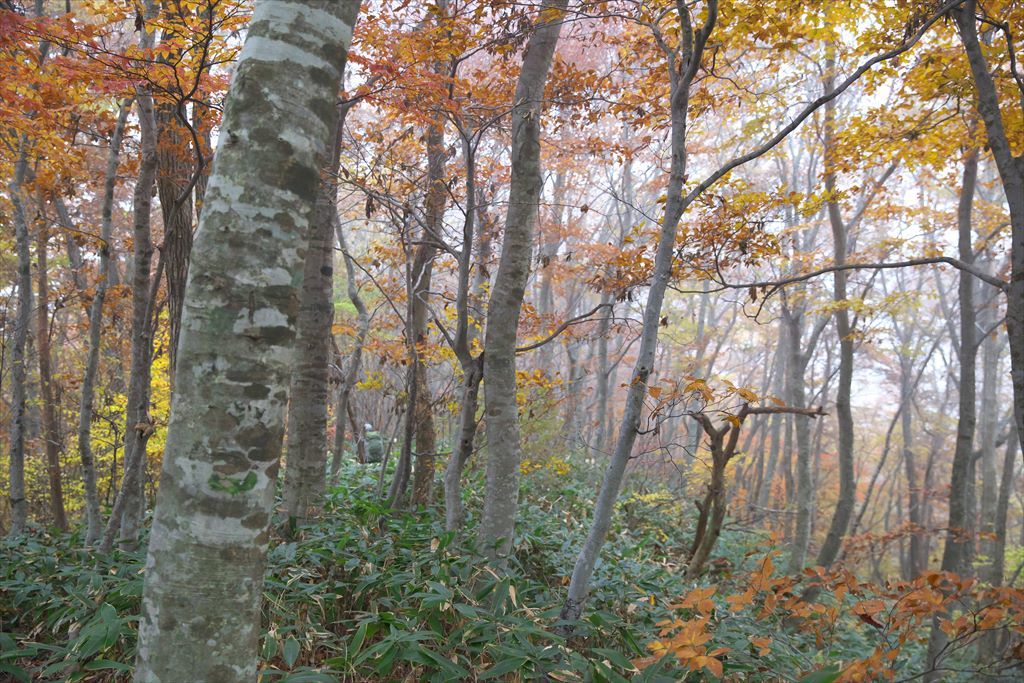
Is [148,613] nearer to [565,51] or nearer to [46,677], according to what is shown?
[46,677]

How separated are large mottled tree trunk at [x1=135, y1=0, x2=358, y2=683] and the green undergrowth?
107cm

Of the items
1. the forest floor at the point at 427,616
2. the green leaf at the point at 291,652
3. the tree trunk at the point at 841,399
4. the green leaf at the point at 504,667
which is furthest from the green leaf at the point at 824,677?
the tree trunk at the point at 841,399

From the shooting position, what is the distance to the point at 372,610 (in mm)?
3055

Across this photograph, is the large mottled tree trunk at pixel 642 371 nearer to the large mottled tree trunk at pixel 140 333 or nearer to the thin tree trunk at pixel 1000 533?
the large mottled tree trunk at pixel 140 333

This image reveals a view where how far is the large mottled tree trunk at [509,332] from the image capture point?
3.93 metres

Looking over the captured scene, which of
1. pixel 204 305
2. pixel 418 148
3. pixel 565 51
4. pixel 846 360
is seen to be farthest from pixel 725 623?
pixel 565 51

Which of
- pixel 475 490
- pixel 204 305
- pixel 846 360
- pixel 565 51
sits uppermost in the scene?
pixel 565 51

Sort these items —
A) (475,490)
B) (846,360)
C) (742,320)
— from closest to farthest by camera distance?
(475,490), (846,360), (742,320)

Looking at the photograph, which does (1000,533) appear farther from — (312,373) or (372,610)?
(312,373)

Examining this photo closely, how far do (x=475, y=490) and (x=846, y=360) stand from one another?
5.59 meters

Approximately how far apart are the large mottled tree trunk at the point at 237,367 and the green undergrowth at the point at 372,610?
1071 mm

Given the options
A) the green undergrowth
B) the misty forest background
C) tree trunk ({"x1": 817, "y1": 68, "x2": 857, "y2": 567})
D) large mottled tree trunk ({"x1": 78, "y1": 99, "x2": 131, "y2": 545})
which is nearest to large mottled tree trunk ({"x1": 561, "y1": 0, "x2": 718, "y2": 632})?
the misty forest background

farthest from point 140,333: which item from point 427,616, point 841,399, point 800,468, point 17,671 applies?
point 800,468

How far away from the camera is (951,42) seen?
5.93 meters
